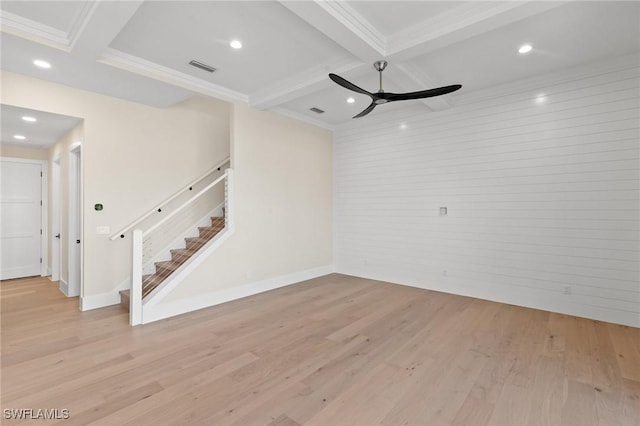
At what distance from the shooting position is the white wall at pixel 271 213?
468cm

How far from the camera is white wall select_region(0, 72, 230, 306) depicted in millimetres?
4160

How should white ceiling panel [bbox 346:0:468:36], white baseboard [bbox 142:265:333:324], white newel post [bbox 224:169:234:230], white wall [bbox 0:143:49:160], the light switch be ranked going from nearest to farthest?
1. white ceiling panel [bbox 346:0:468:36]
2. white baseboard [bbox 142:265:333:324]
3. the light switch
4. white newel post [bbox 224:169:234:230]
5. white wall [bbox 0:143:49:160]

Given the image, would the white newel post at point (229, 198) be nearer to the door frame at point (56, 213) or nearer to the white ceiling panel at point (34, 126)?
the white ceiling panel at point (34, 126)

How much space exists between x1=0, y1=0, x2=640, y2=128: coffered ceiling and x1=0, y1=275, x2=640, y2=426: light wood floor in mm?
3217

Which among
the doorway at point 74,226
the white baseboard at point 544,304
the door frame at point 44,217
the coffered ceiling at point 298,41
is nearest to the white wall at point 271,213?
the coffered ceiling at point 298,41

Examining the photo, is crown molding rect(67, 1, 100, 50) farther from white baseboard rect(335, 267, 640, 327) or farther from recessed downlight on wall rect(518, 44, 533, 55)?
white baseboard rect(335, 267, 640, 327)

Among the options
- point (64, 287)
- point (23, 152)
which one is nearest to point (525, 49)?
point (64, 287)

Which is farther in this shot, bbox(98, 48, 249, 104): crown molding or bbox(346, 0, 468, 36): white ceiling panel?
bbox(98, 48, 249, 104): crown molding

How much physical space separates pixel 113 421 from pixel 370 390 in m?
1.88

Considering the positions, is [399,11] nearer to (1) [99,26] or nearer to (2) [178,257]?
(1) [99,26]

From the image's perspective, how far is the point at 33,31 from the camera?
294 cm

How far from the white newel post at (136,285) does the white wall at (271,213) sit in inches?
13.0

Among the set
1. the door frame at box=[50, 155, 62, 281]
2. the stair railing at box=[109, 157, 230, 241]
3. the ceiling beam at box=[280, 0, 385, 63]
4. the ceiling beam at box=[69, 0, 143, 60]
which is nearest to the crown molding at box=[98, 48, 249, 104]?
the ceiling beam at box=[69, 0, 143, 60]

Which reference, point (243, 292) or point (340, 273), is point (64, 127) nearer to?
point (243, 292)
